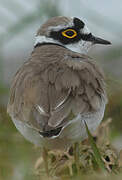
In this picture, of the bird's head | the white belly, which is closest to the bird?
the white belly

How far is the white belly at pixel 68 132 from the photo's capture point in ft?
16.8

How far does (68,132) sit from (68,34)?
1.70 meters

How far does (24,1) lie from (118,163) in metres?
3.57

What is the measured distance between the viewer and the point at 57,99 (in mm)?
5059

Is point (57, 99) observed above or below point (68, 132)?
above

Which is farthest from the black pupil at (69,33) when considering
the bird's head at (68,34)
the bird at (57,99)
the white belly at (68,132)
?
the white belly at (68,132)

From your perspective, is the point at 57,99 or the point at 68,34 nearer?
the point at 57,99

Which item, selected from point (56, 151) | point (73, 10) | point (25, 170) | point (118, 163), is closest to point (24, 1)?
point (73, 10)

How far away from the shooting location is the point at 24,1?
8.13 m

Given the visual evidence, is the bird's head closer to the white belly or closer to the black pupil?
the black pupil

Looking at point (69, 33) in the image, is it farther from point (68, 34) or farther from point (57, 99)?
point (57, 99)

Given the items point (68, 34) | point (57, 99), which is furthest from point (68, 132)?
point (68, 34)

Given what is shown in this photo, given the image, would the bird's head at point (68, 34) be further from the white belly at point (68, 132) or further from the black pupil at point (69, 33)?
the white belly at point (68, 132)

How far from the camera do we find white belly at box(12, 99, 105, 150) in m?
5.11
